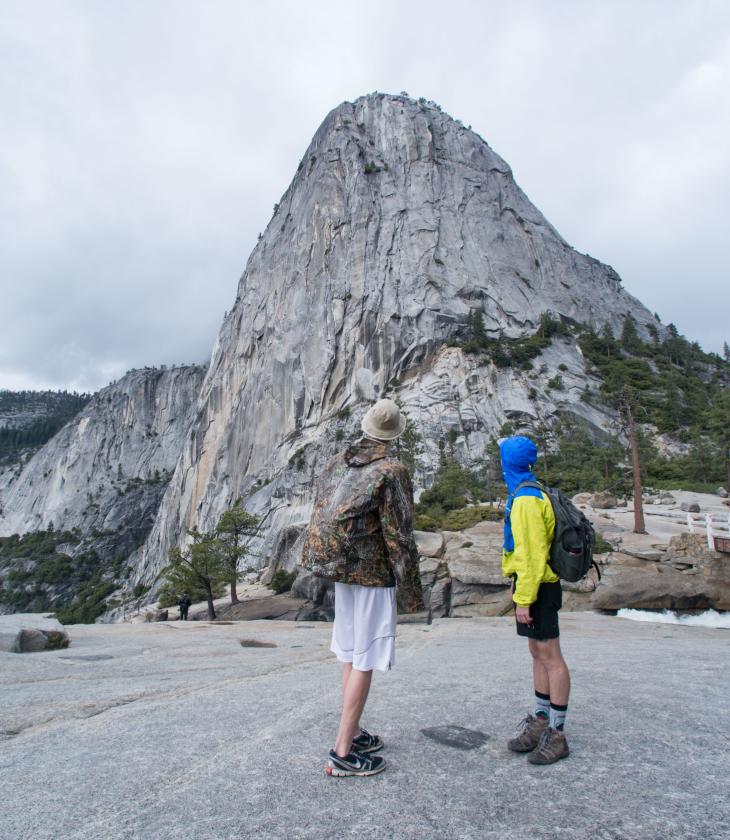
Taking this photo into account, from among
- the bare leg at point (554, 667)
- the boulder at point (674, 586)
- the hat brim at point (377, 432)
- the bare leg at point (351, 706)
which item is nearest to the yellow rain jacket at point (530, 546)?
the bare leg at point (554, 667)

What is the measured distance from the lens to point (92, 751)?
344 cm

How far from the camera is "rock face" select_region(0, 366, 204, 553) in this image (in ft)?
349

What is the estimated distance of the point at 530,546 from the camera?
325 cm

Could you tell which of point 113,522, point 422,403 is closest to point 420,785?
point 422,403

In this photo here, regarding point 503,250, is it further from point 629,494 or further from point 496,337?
point 629,494

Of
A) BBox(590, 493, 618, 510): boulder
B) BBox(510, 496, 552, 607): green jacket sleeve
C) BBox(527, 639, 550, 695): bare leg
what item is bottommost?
BBox(527, 639, 550, 695): bare leg

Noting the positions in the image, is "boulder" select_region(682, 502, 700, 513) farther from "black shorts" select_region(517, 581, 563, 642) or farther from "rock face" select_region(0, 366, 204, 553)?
"rock face" select_region(0, 366, 204, 553)

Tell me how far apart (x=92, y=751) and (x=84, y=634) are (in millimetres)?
11311

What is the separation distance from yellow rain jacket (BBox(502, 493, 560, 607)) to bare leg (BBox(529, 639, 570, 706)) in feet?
0.89

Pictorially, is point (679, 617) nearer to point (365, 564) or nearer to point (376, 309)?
point (365, 564)

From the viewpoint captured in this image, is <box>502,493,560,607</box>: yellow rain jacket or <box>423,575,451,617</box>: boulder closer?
<box>502,493,560,607</box>: yellow rain jacket

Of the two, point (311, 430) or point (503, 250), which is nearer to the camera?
point (311, 430)

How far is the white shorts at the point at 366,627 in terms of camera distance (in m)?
3.08

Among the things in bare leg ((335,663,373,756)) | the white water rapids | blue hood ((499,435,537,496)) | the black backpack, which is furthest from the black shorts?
the white water rapids
